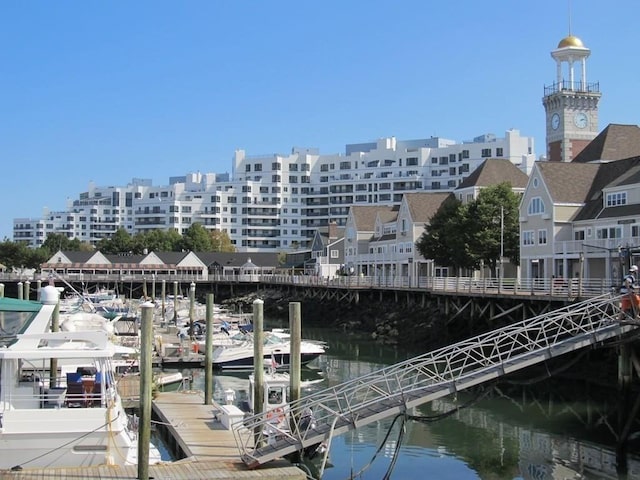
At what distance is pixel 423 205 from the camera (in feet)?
301

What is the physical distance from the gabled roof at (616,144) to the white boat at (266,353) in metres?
34.7

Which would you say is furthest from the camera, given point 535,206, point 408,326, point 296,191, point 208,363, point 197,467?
point 296,191

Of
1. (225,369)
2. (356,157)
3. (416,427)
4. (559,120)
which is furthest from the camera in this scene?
(356,157)

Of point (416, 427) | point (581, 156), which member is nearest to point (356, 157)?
point (581, 156)

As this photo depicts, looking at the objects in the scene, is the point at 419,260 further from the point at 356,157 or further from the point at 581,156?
the point at 356,157

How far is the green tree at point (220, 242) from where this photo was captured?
6732 inches

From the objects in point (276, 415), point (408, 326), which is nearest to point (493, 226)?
point (408, 326)

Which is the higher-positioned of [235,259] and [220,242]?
[220,242]

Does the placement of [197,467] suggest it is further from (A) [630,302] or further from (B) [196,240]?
(B) [196,240]

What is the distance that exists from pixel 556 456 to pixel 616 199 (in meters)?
32.5

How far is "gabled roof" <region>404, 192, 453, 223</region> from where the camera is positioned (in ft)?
296

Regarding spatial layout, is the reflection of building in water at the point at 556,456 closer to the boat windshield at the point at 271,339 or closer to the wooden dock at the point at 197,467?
the wooden dock at the point at 197,467

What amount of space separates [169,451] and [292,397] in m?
4.55

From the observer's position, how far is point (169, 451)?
27.3 metres
